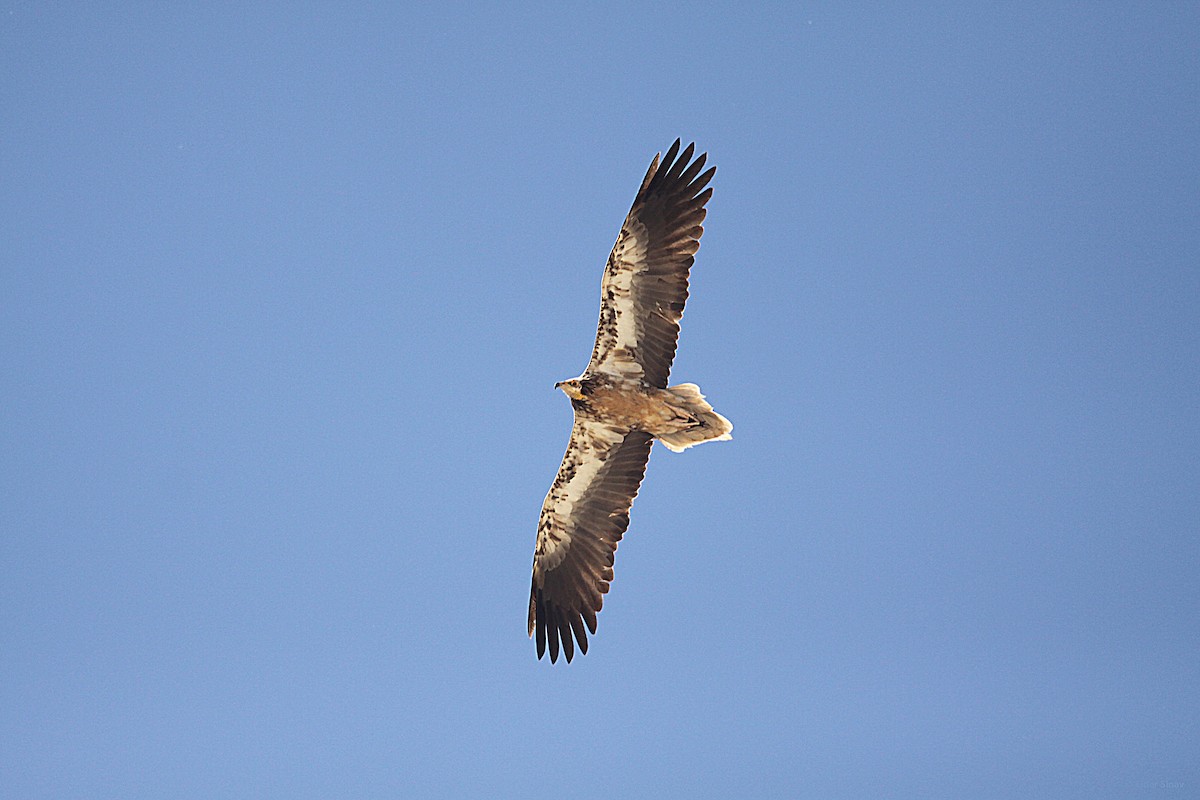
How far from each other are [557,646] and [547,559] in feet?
4.23

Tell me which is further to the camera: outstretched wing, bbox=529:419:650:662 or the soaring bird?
outstretched wing, bbox=529:419:650:662

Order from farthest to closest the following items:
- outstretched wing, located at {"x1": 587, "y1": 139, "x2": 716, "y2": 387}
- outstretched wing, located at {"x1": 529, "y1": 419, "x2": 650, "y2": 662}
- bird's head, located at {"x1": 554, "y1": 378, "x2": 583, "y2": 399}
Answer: outstretched wing, located at {"x1": 529, "y1": 419, "x2": 650, "y2": 662} → bird's head, located at {"x1": 554, "y1": 378, "x2": 583, "y2": 399} → outstretched wing, located at {"x1": 587, "y1": 139, "x2": 716, "y2": 387}

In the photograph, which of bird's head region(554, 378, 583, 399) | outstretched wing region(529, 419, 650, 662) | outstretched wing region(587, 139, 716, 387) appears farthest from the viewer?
outstretched wing region(529, 419, 650, 662)

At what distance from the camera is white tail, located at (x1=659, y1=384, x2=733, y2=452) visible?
16438mm

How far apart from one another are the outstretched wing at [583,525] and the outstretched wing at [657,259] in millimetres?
1563

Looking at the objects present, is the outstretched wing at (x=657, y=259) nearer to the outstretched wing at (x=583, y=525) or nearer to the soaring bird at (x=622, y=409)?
the soaring bird at (x=622, y=409)

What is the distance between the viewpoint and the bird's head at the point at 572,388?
16.9 meters

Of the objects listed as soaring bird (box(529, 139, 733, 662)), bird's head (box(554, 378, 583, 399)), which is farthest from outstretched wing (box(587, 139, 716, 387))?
bird's head (box(554, 378, 583, 399))

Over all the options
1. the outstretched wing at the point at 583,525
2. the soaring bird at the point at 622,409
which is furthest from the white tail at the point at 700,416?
the outstretched wing at the point at 583,525

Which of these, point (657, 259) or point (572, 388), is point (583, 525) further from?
point (657, 259)

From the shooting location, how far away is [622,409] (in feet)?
55.4

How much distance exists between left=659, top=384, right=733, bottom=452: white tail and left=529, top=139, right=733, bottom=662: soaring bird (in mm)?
14

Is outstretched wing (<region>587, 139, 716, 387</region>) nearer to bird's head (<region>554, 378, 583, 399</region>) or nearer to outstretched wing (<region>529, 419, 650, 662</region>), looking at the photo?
bird's head (<region>554, 378, 583, 399</region>)

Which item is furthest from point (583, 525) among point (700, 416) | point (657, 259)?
point (657, 259)
